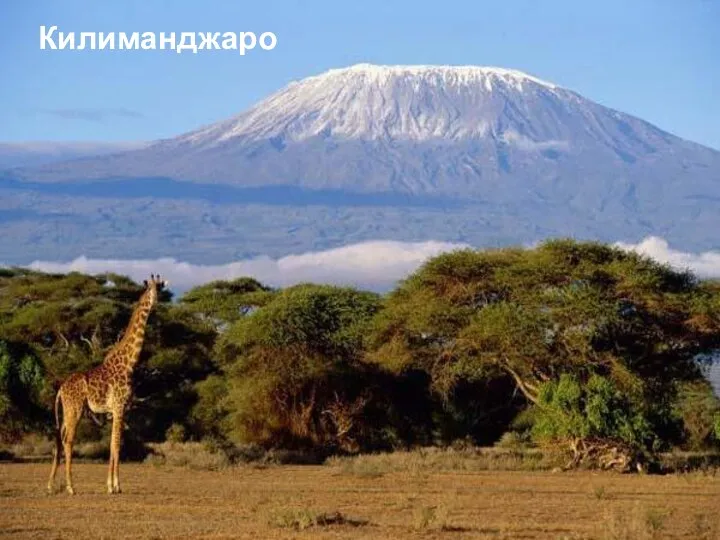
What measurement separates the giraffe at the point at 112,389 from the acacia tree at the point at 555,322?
1211cm

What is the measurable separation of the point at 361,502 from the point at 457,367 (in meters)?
12.6

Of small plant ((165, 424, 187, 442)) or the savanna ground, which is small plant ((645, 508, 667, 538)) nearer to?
the savanna ground

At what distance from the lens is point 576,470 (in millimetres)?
34219

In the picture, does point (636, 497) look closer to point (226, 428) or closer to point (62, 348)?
point (226, 428)

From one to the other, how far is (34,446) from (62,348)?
1108 centimetres

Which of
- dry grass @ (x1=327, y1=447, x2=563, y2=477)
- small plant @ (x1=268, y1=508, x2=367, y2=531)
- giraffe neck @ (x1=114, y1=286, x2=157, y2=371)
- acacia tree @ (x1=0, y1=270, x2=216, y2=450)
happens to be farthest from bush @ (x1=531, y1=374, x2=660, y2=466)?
acacia tree @ (x1=0, y1=270, x2=216, y2=450)

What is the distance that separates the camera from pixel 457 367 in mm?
37469

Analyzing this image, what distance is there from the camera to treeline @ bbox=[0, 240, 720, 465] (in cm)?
3634

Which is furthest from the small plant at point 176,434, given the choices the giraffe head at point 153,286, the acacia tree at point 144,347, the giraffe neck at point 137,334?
the giraffe head at point 153,286

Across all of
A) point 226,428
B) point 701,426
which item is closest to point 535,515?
point 226,428

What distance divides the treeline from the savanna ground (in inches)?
127

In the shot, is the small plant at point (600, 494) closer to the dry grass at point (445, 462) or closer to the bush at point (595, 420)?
A: the dry grass at point (445, 462)

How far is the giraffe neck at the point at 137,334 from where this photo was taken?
84.6ft

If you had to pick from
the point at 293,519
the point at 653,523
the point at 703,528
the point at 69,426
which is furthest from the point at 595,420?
the point at 293,519
